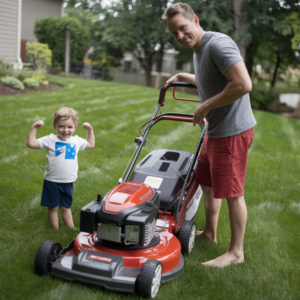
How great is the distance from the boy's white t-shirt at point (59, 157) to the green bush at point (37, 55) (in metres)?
11.0

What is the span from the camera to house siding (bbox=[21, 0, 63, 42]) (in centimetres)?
1920

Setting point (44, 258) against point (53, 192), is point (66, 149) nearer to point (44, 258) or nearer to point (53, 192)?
point (53, 192)

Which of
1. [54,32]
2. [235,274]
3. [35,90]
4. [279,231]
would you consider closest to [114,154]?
[279,231]

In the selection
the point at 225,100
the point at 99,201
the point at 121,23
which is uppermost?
the point at 121,23

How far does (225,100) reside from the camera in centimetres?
229

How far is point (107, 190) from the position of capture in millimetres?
3816

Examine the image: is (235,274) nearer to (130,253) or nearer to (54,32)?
(130,253)

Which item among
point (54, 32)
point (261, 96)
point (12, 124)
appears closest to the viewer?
point (12, 124)

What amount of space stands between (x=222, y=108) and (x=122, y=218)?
0.96m

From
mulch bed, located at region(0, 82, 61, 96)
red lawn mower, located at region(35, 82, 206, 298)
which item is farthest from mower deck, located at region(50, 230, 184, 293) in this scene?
mulch bed, located at region(0, 82, 61, 96)

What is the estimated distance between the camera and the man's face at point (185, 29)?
2.31 meters

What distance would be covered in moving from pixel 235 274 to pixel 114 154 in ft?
9.56

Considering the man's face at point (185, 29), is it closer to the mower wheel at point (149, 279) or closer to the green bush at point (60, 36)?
the mower wheel at point (149, 279)

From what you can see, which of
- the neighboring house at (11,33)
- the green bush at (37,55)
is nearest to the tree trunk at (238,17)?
the green bush at (37,55)
